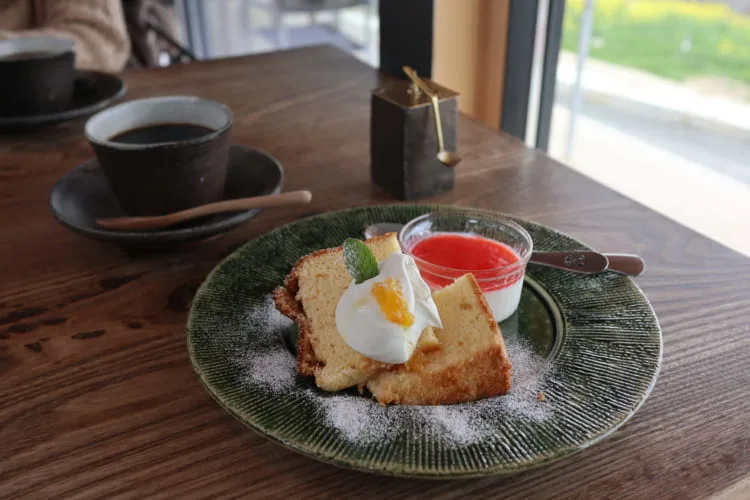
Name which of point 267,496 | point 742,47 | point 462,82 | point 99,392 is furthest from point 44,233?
point 742,47

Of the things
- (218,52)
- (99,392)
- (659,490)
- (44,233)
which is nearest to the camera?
Result: (659,490)

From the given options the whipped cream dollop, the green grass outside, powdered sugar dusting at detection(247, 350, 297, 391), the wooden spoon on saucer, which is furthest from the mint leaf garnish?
the green grass outside

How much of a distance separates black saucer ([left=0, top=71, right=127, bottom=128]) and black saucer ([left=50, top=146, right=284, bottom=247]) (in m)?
0.34

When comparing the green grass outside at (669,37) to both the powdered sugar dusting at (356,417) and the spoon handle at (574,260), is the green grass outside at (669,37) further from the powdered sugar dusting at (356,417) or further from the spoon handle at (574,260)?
the powdered sugar dusting at (356,417)

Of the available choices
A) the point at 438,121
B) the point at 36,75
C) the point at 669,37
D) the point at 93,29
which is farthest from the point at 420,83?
the point at 669,37

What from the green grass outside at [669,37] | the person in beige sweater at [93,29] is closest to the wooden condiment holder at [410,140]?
the green grass outside at [669,37]

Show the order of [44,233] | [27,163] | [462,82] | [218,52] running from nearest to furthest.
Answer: [44,233]
[27,163]
[462,82]
[218,52]

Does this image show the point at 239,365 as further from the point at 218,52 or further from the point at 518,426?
the point at 218,52

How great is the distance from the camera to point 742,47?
228 centimetres

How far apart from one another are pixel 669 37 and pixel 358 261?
2.62 m

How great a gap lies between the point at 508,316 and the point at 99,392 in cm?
50

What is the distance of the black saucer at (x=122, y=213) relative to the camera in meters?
0.89

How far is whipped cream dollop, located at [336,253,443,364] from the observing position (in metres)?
0.66

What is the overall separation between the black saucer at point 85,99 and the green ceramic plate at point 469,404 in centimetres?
73
